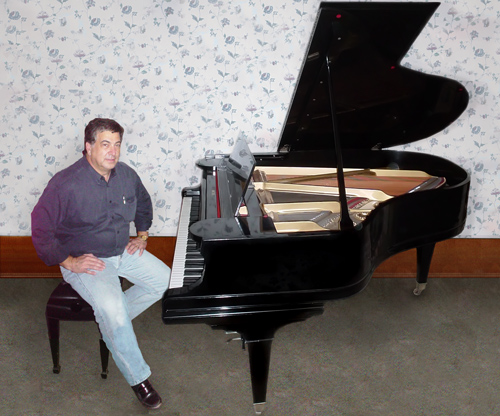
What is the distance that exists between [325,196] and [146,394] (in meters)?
1.38

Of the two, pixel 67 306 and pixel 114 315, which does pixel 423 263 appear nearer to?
pixel 114 315

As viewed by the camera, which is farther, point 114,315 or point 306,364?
point 306,364

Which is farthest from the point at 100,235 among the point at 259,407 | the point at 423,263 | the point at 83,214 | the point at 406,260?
the point at 406,260

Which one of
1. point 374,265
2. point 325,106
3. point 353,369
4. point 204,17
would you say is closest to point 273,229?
point 374,265

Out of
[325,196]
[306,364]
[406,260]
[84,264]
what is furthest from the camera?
[406,260]

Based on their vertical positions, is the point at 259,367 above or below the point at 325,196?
below

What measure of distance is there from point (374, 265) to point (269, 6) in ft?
6.22

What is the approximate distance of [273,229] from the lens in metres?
2.18

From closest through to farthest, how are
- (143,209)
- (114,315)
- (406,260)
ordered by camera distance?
1. (114,315)
2. (143,209)
3. (406,260)

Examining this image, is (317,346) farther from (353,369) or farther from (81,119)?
(81,119)

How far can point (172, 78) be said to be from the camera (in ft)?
11.4

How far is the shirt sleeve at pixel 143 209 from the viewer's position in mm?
2984

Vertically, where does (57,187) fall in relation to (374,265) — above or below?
above

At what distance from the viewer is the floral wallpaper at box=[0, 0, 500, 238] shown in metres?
3.34
